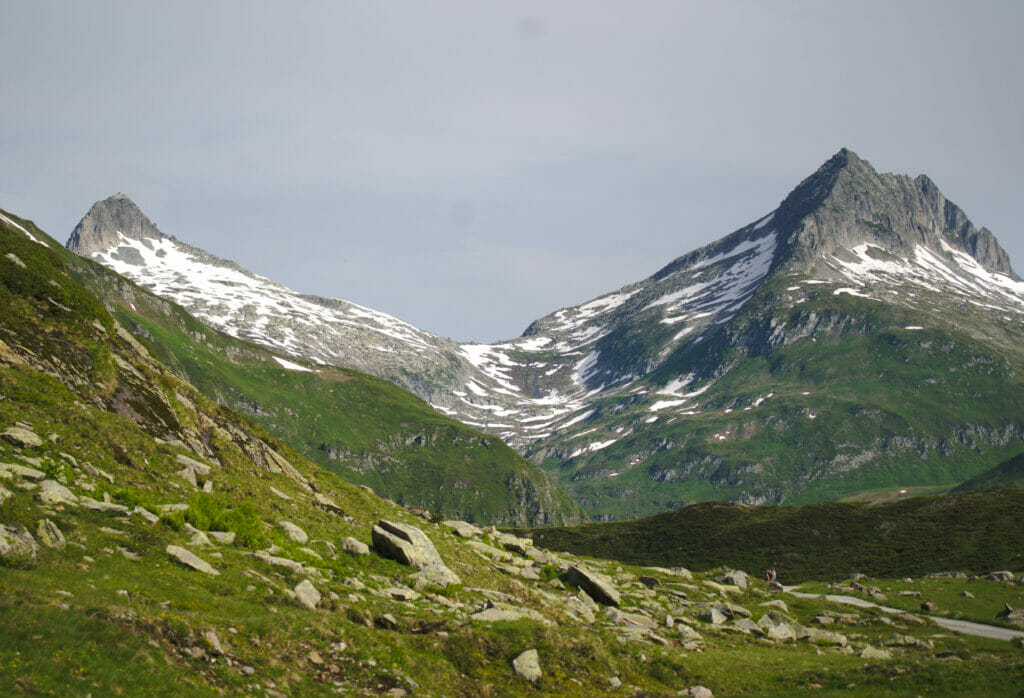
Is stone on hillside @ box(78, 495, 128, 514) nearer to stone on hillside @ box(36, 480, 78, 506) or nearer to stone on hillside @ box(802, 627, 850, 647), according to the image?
stone on hillside @ box(36, 480, 78, 506)

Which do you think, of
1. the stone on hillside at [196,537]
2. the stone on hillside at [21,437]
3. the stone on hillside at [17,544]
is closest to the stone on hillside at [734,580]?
the stone on hillside at [196,537]

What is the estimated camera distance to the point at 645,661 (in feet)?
96.6

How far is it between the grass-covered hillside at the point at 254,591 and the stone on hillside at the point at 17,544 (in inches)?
2.2

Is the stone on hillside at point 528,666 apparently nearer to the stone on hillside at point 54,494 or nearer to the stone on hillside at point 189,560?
the stone on hillside at point 189,560

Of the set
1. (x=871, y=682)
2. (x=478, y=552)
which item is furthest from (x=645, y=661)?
(x=478, y=552)

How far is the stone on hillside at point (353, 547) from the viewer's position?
102ft

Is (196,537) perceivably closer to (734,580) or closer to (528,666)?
(528,666)

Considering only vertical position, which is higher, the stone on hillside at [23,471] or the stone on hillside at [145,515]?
the stone on hillside at [23,471]

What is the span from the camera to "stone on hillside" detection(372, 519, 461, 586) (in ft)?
104

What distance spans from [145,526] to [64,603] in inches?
281

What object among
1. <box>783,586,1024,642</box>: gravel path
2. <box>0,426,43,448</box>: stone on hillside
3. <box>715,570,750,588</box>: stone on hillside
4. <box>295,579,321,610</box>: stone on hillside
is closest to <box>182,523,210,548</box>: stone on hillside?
<box>295,579,321,610</box>: stone on hillside

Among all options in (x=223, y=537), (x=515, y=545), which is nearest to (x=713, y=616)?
(x=515, y=545)

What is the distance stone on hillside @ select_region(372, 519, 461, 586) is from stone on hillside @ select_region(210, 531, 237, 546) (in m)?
8.18

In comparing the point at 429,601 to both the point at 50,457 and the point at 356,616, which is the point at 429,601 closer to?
the point at 356,616
